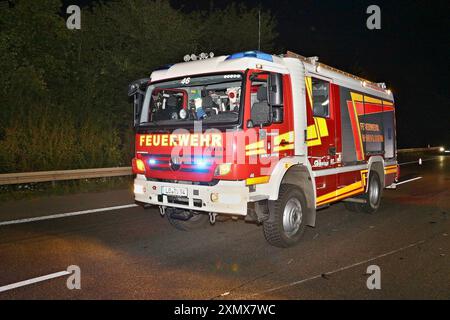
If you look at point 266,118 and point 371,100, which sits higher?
point 371,100

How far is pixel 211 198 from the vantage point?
18.5 ft

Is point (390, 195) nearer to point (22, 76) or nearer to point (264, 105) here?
point (264, 105)

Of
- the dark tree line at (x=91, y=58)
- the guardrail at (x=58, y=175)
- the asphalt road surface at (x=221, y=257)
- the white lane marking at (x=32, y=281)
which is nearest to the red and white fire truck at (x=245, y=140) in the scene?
the asphalt road surface at (x=221, y=257)

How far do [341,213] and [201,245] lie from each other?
4.09 meters

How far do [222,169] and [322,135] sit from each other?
7.62ft

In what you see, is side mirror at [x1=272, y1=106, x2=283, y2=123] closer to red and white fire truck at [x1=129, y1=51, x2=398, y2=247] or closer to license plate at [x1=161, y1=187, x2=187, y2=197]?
red and white fire truck at [x1=129, y1=51, x2=398, y2=247]

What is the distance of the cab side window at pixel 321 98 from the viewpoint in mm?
6926

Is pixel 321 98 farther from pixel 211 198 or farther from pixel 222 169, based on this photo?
pixel 211 198

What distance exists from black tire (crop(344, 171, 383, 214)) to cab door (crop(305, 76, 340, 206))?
5.96 feet

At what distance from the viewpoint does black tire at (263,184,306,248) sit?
5.99m

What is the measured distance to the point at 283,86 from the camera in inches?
236

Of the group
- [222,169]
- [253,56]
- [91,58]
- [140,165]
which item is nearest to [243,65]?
[253,56]
